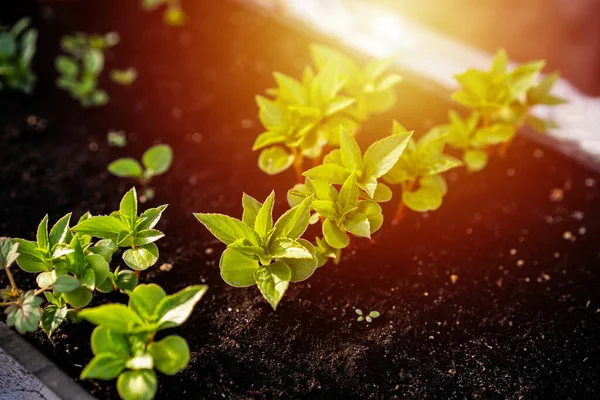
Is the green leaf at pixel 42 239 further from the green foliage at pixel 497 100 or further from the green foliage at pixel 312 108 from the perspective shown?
the green foliage at pixel 497 100

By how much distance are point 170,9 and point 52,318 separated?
1.73 meters

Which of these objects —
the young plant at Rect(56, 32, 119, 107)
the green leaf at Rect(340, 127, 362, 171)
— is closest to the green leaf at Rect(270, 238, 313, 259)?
the green leaf at Rect(340, 127, 362, 171)

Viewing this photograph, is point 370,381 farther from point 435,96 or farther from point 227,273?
point 435,96

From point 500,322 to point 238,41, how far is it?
5.32 feet

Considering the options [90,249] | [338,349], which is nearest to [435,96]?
[338,349]

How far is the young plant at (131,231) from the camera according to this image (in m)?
1.29

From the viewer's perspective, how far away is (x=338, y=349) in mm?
1409

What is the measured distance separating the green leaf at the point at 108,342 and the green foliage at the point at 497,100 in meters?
1.10

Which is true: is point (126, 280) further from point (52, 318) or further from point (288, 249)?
point (288, 249)

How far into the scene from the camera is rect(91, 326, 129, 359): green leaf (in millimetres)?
1139

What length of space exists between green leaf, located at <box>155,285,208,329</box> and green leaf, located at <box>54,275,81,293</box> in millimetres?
185

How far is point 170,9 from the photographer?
2.56m

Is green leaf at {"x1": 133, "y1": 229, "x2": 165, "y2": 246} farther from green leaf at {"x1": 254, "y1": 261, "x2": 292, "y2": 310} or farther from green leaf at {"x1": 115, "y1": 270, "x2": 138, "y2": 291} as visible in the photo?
green leaf at {"x1": 254, "y1": 261, "x2": 292, "y2": 310}

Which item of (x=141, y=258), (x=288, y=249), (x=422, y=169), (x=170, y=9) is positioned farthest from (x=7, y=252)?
(x=170, y=9)
